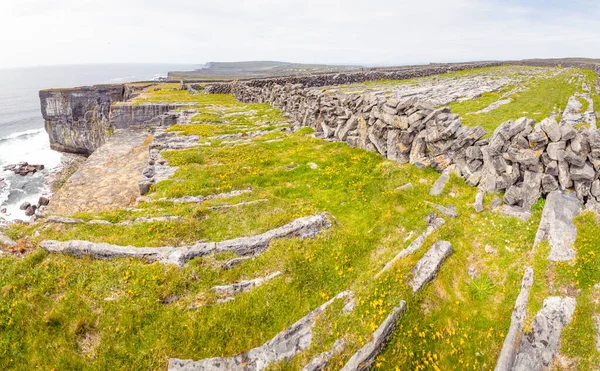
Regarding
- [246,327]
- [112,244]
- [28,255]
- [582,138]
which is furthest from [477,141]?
[28,255]

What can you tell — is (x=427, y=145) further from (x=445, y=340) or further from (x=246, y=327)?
(x=246, y=327)

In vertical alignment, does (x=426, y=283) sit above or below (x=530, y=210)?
below

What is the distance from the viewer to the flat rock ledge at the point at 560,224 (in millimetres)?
10648

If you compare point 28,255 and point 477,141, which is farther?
point 477,141

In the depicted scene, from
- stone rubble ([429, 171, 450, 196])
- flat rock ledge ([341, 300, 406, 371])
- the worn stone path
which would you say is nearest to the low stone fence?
stone rubble ([429, 171, 450, 196])

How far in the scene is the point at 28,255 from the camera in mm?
11305

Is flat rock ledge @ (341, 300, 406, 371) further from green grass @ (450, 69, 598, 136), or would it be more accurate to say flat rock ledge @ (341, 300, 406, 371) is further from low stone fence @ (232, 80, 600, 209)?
green grass @ (450, 69, 598, 136)

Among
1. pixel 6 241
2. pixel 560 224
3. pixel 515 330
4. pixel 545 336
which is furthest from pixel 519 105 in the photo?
pixel 6 241

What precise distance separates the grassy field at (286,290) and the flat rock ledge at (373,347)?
0.20 metres

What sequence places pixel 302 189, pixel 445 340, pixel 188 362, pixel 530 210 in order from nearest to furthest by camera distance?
pixel 188 362 → pixel 445 340 → pixel 530 210 → pixel 302 189

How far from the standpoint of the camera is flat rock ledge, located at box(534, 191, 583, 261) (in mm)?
10648

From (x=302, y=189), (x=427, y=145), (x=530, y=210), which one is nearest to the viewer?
(x=530, y=210)

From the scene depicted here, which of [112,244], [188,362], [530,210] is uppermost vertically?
[530,210]

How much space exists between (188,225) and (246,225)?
2.60 meters
